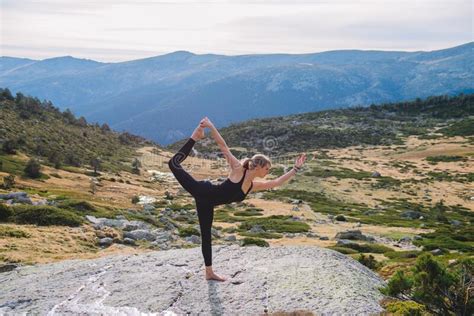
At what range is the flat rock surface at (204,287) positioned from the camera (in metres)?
8.74

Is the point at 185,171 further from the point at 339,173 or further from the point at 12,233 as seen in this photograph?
the point at 339,173

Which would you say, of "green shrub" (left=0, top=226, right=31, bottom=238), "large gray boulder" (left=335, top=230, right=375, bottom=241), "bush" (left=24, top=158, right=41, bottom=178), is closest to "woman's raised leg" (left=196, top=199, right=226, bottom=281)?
"green shrub" (left=0, top=226, right=31, bottom=238)

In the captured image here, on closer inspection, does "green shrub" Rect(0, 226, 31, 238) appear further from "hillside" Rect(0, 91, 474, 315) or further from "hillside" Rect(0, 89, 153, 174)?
"hillside" Rect(0, 89, 153, 174)

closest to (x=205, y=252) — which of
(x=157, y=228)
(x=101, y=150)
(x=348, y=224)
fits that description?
(x=157, y=228)

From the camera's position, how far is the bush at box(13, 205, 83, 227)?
79.4 feet

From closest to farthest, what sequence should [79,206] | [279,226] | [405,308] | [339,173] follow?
[405,308] < [79,206] < [279,226] < [339,173]

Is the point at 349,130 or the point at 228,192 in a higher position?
the point at 228,192

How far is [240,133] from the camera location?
16662 centimetres

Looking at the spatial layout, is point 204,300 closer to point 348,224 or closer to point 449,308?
point 449,308

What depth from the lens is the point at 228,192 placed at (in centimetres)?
966

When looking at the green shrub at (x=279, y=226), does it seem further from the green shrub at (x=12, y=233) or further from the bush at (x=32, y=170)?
the bush at (x=32, y=170)

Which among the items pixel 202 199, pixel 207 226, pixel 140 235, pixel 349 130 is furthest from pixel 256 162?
pixel 349 130

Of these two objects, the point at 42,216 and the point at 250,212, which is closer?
the point at 42,216

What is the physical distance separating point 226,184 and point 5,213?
60.1 feet
